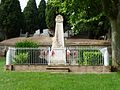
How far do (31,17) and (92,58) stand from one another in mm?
40205

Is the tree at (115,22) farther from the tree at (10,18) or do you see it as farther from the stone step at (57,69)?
the tree at (10,18)

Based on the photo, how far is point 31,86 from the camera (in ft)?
42.5

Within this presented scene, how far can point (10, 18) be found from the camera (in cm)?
5216

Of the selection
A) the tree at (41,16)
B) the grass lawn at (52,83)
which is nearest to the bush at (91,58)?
the grass lawn at (52,83)

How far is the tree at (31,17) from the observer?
194 feet

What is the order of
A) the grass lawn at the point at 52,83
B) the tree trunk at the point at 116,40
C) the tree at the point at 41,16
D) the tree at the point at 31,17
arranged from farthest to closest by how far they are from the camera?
the tree at the point at 41,16
the tree at the point at 31,17
the tree trunk at the point at 116,40
the grass lawn at the point at 52,83

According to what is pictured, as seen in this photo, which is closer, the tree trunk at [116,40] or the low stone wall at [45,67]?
the low stone wall at [45,67]

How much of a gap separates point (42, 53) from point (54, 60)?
1.31 metres

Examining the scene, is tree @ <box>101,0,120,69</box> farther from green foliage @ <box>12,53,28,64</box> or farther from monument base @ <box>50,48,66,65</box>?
green foliage @ <box>12,53,28,64</box>

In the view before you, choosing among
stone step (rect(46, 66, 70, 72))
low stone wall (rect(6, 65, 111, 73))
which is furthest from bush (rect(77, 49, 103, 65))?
stone step (rect(46, 66, 70, 72))

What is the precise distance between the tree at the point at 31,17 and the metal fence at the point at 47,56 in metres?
36.6

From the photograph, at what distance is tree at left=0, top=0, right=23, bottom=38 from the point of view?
52.0 meters

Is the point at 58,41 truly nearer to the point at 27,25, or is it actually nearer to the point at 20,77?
the point at 20,77


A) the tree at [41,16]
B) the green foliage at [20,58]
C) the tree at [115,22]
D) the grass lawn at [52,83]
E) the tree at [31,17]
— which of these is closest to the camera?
the grass lawn at [52,83]
